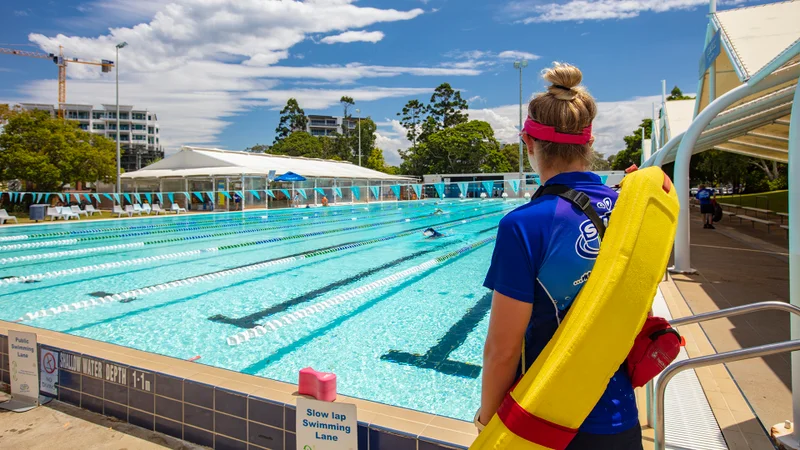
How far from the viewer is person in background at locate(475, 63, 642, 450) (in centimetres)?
112

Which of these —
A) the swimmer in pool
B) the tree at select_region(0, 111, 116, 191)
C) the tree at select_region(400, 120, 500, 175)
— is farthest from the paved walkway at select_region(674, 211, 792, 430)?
the tree at select_region(400, 120, 500, 175)

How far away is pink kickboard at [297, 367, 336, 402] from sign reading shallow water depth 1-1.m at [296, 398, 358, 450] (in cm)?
29

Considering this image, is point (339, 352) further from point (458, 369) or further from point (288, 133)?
point (288, 133)

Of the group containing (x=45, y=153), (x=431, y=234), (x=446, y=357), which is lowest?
(x=446, y=357)

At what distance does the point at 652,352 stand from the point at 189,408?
246cm

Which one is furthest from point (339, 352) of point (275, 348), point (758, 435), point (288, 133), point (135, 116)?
point (135, 116)

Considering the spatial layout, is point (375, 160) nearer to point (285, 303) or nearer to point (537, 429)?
point (285, 303)

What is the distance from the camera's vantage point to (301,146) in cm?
6291

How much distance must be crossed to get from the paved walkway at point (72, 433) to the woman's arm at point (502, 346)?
7.04 feet

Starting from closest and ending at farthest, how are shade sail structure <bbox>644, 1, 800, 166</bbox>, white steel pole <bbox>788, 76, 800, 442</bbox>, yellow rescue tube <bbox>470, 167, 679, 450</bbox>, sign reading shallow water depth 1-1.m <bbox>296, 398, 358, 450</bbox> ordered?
yellow rescue tube <bbox>470, 167, 679, 450</bbox> < sign reading shallow water depth 1-1.m <bbox>296, 398, 358, 450</bbox> < white steel pole <bbox>788, 76, 800, 442</bbox> < shade sail structure <bbox>644, 1, 800, 166</bbox>

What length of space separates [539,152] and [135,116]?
108 meters

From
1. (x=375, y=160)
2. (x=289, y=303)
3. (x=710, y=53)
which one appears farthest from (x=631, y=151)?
(x=289, y=303)

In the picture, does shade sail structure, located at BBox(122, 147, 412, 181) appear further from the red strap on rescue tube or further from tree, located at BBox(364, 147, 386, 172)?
tree, located at BBox(364, 147, 386, 172)

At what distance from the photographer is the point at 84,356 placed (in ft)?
10.2
